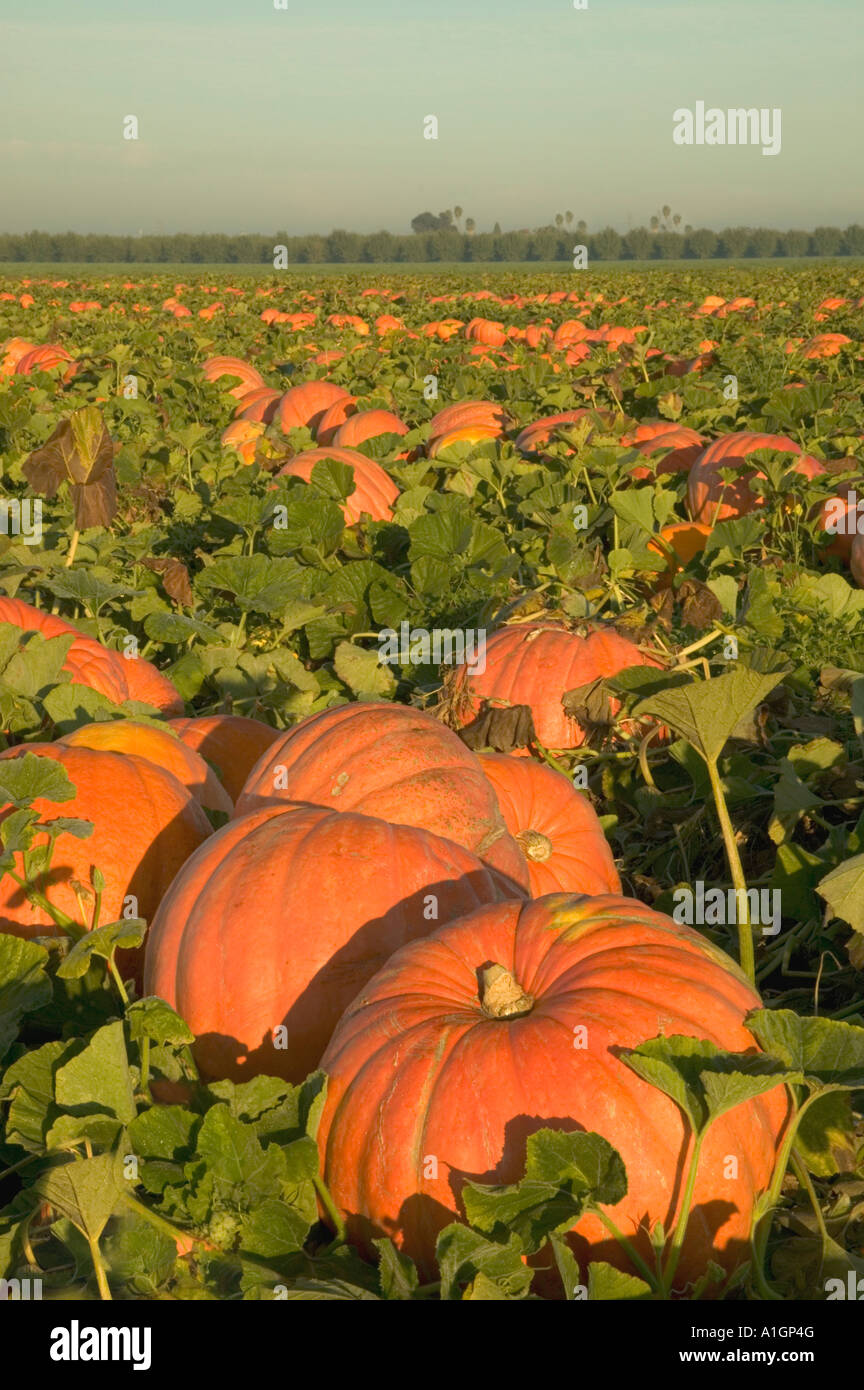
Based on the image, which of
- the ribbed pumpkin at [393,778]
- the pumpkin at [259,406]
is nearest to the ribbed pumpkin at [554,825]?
the ribbed pumpkin at [393,778]

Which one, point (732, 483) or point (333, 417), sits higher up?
point (333, 417)

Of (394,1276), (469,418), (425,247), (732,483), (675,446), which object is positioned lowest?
(394,1276)

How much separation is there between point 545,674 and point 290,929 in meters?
1.91

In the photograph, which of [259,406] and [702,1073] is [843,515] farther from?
[259,406]

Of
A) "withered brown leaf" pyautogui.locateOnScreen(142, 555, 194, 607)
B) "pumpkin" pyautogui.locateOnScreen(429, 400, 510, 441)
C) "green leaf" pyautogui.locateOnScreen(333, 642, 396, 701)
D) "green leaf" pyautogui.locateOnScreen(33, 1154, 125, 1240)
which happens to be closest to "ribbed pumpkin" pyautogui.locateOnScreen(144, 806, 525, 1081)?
"green leaf" pyautogui.locateOnScreen(33, 1154, 125, 1240)

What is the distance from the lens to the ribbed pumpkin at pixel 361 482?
6676 mm

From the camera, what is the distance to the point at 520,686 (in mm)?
4113

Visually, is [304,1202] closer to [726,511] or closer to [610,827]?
[610,827]

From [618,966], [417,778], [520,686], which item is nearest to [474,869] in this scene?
[417,778]

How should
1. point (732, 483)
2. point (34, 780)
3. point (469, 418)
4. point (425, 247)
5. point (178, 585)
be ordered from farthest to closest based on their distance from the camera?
point (425, 247), point (469, 418), point (732, 483), point (178, 585), point (34, 780)

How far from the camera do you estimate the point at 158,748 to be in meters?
3.29

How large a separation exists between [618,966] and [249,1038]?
0.73 meters

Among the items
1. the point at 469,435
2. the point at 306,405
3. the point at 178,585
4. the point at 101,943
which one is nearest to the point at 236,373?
the point at 306,405

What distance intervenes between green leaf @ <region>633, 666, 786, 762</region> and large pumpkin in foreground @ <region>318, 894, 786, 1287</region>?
0.43 metres
